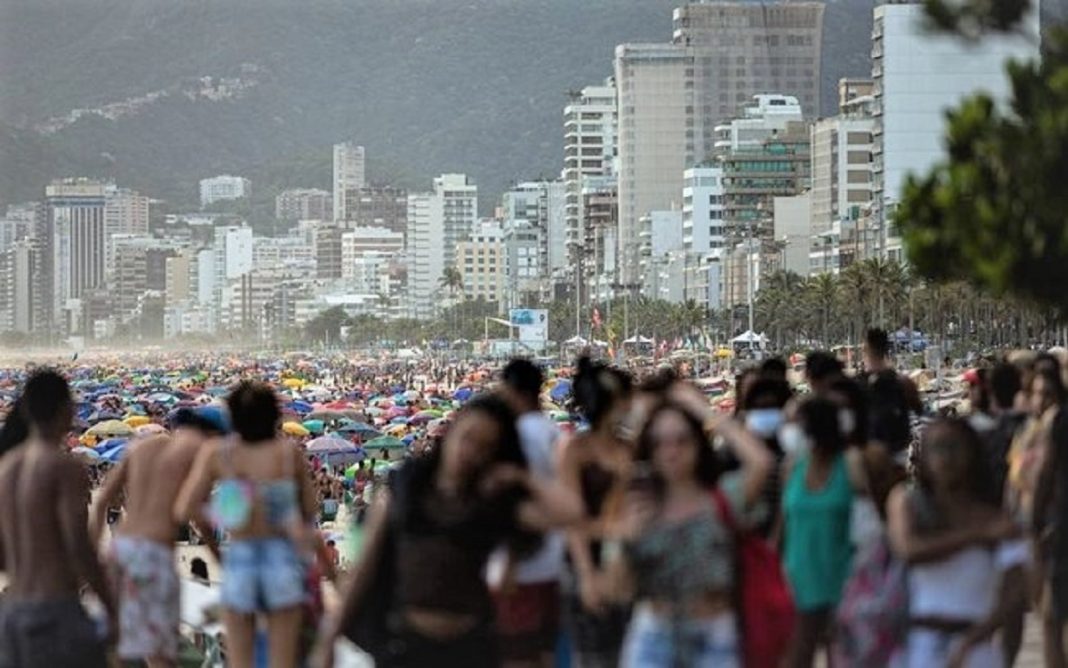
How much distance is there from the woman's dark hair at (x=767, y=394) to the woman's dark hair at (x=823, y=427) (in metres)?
1.50

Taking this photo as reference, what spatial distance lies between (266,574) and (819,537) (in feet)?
5.85

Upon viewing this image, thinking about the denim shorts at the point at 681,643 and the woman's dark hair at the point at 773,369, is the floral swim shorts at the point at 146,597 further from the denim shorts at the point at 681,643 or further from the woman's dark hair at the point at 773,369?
the denim shorts at the point at 681,643

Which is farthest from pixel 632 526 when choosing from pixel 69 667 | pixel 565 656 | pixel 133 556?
pixel 133 556

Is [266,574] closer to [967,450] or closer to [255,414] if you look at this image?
[255,414]

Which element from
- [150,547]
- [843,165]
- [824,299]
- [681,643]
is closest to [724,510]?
[681,643]

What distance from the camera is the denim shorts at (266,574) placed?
9164mm

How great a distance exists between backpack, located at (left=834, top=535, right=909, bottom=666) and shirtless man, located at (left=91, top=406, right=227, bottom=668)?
2.42 meters

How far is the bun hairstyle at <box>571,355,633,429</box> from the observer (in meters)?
9.23

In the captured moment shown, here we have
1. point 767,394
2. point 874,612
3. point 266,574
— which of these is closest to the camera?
point 874,612

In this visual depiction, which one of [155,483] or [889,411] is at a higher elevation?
[889,411]

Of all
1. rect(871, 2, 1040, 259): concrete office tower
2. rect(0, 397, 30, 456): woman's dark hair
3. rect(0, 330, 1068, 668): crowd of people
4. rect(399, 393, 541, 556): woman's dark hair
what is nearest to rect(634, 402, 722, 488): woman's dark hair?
rect(0, 330, 1068, 668): crowd of people

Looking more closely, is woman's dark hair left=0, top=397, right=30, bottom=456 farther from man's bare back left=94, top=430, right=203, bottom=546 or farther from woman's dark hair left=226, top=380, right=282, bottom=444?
woman's dark hair left=226, top=380, right=282, bottom=444

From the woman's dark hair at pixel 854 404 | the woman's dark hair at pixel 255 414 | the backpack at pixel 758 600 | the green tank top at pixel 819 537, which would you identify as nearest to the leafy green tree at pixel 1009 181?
A: the woman's dark hair at pixel 854 404

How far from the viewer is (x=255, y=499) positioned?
30.2 ft
